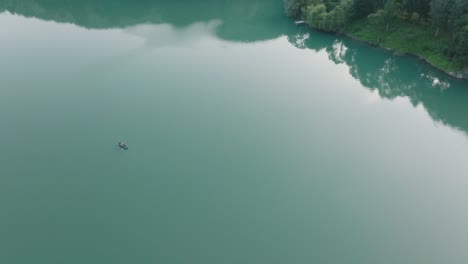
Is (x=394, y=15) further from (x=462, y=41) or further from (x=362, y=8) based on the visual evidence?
(x=462, y=41)

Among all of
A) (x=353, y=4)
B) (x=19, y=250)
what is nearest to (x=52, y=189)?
(x=19, y=250)

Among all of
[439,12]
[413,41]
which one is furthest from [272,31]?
[439,12]

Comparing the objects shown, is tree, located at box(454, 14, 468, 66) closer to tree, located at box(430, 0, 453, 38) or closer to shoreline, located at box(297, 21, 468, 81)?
shoreline, located at box(297, 21, 468, 81)

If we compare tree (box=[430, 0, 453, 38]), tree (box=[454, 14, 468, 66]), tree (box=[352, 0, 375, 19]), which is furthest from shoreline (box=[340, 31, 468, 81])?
tree (box=[430, 0, 453, 38])

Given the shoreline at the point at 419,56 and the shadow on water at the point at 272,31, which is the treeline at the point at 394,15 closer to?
the shoreline at the point at 419,56

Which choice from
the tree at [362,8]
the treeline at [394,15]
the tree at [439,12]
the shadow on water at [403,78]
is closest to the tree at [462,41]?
the treeline at [394,15]

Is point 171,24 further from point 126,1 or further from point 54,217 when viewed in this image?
Answer: point 54,217
